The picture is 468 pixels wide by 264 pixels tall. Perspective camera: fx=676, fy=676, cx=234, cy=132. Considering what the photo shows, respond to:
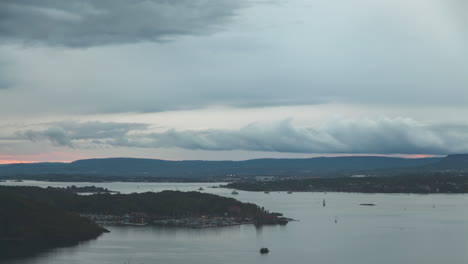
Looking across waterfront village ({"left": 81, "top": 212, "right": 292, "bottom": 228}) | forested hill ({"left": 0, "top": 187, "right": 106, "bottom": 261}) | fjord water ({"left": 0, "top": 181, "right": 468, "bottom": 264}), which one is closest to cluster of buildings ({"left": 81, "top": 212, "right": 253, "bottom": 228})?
waterfront village ({"left": 81, "top": 212, "right": 292, "bottom": 228})

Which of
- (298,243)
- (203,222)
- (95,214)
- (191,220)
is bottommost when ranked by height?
(298,243)

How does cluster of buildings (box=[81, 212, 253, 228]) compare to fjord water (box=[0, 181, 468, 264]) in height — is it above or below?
above

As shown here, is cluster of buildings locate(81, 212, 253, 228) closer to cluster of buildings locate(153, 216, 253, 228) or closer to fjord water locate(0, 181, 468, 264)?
cluster of buildings locate(153, 216, 253, 228)

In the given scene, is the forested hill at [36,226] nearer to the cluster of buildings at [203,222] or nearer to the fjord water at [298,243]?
the fjord water at [298,243]

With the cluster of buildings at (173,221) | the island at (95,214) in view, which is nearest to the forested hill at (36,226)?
the island at (95,214)

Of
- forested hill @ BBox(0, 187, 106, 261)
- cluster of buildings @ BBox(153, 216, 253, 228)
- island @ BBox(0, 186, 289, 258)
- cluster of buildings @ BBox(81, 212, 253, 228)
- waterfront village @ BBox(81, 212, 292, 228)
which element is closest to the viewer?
forested hill @ BBox(0, 187, 106, 261)

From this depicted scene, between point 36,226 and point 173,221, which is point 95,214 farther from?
point 36,226

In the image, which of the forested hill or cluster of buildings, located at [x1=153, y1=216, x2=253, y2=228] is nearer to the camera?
the forested hill

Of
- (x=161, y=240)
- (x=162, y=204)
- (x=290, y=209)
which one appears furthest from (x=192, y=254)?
(x=290, y=209)

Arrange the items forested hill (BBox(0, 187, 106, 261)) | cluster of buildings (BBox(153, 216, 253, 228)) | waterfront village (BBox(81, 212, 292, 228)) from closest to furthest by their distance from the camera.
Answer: forested hill (BBox(0, 187, 106, 261)) → cluster of buildings (BBox(153, 216, 253, 228)) → waterfront village (BBox(81, 212, 292, 228))

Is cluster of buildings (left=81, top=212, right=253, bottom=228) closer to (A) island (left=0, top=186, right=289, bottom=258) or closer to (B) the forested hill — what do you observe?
(A) island (left=0, top=186, right=289, bottom=258)

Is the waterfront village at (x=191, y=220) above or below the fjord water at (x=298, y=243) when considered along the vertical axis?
above

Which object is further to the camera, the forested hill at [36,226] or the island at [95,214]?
the island at [95,214]

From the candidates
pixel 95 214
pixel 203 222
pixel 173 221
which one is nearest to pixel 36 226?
pixel 173 221
